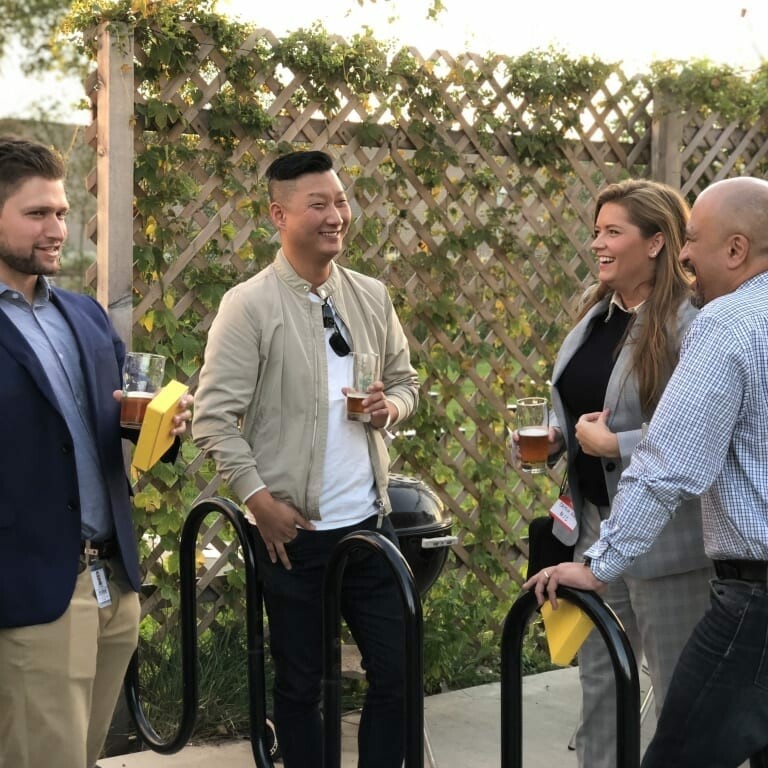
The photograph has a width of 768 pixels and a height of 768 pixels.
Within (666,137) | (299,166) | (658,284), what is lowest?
(658,284)

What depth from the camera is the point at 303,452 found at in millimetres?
3037

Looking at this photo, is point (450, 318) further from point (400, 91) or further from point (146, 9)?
point (146, 9)

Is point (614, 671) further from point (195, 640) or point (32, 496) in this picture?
point (195, 640)

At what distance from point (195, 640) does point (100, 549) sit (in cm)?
55

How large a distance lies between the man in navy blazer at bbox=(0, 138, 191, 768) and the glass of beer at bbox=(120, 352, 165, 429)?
2.2 inches

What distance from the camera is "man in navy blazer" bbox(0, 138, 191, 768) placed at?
8.19 ft

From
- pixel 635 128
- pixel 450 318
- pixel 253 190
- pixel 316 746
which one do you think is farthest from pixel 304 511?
pixel 635 128

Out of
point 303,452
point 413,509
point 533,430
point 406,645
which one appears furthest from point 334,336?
point 406,645

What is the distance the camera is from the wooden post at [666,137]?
5.13 meters

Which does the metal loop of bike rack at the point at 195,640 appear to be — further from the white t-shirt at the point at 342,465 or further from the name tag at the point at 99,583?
the name tag at the point at 99,583

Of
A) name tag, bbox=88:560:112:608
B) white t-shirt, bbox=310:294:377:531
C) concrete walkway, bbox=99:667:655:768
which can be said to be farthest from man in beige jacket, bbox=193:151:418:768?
concrete walkway, bbox=99:667:655:768

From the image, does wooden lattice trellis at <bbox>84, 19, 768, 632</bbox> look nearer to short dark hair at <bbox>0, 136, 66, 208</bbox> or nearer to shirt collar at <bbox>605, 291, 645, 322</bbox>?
short dark hair at <bbox>0, 136, 66, 208</bbox>

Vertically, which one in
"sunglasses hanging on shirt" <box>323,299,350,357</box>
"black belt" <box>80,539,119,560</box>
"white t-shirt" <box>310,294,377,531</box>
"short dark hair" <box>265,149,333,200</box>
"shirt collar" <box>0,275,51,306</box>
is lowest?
"black belt" <box>80,539,119,560</box>

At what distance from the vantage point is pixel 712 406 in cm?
221
